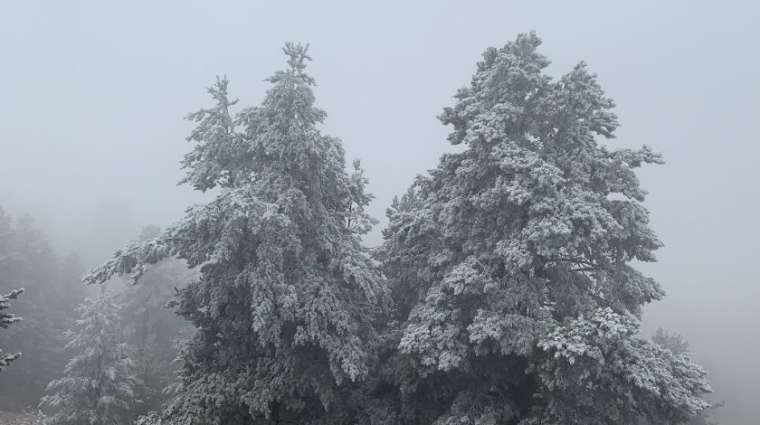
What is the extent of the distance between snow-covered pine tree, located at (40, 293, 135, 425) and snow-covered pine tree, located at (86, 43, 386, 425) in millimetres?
10440

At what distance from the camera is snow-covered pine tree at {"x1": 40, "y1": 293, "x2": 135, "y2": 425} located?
24.1m

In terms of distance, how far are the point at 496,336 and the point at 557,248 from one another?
96.9 inches

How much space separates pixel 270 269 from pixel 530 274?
6.36 metres

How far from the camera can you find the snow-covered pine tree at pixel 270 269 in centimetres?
1414

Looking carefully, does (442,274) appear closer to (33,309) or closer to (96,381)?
(96,381)

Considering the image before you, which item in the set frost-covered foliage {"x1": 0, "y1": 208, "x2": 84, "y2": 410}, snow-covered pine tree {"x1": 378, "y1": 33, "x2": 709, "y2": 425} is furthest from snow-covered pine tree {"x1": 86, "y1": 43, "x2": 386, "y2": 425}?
frost-covered foliage {"x1": 0, "y1": 208, "x2": 84, "y2": 410}

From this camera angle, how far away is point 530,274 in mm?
13664

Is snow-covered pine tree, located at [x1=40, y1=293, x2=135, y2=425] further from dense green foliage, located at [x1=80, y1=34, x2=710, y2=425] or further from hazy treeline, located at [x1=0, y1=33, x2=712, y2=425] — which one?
hazy treeline, located at [x1=0, y1=33, x2=712, y2=425]

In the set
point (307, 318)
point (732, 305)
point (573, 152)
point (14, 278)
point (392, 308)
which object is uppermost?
point (732, 305)

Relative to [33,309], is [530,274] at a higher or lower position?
lower

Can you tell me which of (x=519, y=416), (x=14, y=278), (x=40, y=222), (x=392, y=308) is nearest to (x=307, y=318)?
(x=392, y=308)

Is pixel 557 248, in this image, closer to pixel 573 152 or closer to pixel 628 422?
pixel 573 152

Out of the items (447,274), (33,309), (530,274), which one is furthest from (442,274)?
(33,309)

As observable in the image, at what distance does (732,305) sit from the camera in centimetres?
11112
